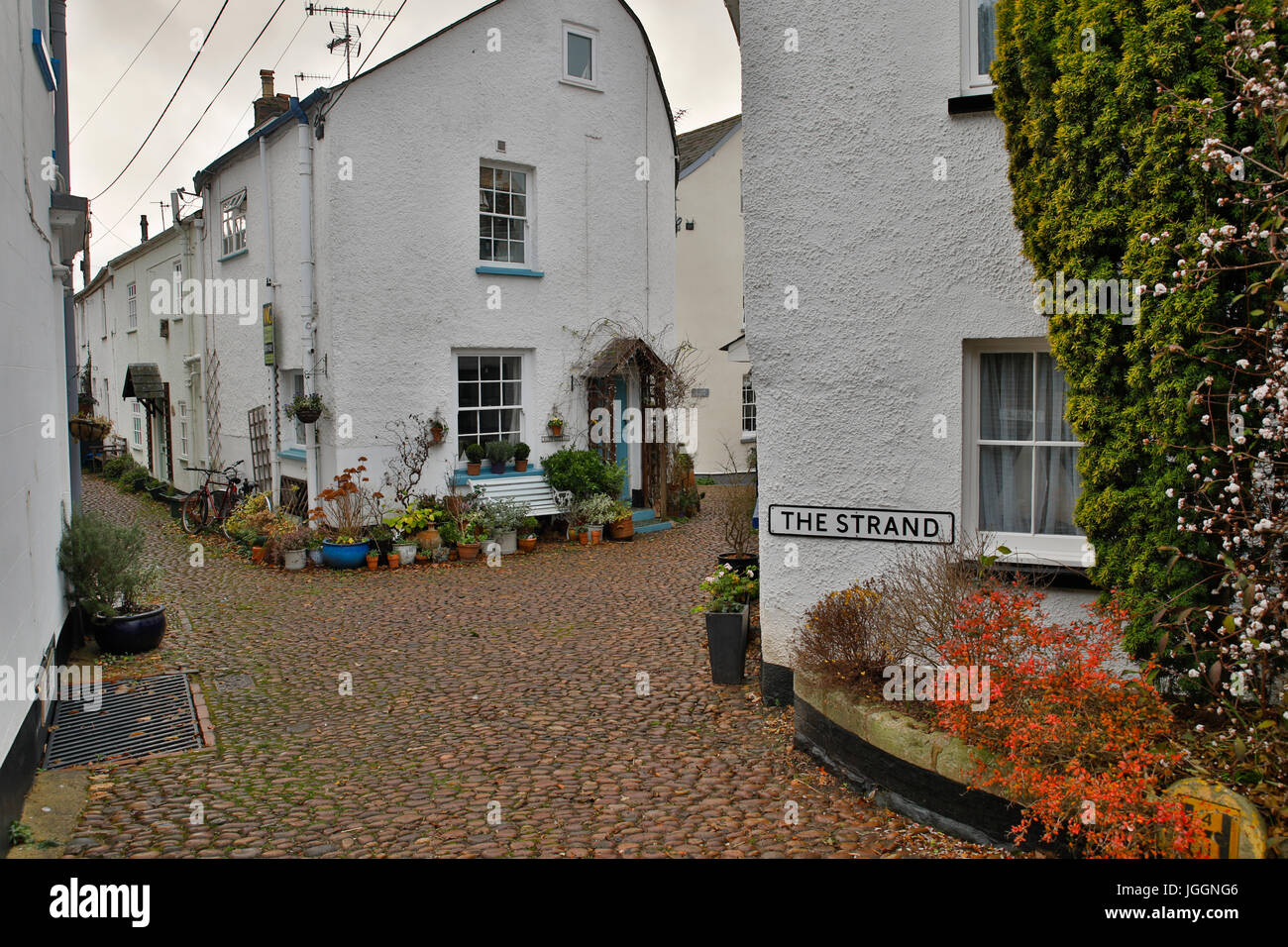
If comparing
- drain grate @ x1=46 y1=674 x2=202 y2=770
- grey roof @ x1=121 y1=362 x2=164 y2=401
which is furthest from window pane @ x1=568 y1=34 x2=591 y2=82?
grey roof @ x1=121 y1=362 x2=164 y2=401

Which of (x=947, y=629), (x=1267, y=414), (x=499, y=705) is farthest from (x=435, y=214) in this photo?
(x=1267, y=414)

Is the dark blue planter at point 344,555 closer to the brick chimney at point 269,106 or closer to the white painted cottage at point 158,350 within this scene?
the white painted cottage at point 158,350

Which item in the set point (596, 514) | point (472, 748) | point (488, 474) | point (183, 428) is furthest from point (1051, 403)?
point (183, 428)

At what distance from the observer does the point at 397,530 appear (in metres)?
13.6

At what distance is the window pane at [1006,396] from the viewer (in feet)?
19.7

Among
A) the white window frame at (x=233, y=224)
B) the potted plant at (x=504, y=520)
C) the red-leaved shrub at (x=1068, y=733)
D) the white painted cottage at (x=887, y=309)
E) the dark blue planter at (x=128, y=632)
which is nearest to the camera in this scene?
the red-leaved shrub at (x=1068, y=733)

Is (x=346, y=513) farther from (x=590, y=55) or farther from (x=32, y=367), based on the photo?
(x=590, y=55)

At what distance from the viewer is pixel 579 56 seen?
16.0 meters

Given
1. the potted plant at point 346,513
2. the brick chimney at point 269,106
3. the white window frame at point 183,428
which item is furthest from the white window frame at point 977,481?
the white window frame at point 183,428

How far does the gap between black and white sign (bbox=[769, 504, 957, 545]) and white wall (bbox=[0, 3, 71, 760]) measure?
445cm

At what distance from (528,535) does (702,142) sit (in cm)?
1358

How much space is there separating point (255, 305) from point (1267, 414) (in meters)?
15.2

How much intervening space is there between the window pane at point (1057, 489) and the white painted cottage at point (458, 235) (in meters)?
→ 10.1
